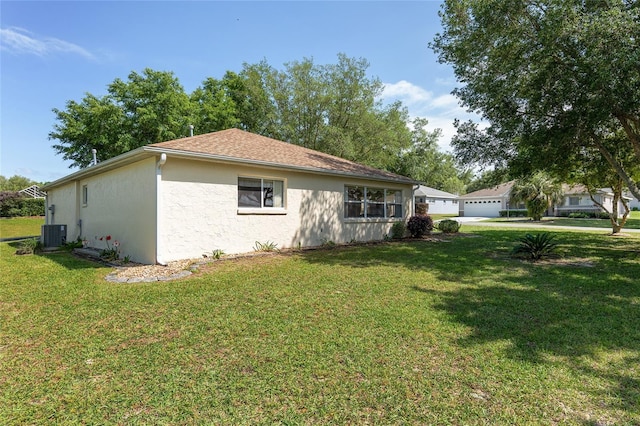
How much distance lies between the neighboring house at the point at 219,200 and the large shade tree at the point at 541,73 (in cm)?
459

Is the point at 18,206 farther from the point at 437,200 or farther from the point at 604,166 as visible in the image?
the point at 437,200

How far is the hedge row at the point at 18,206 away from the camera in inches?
1091

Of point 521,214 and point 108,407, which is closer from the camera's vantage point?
point 108,407

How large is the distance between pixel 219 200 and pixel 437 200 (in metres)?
37.6

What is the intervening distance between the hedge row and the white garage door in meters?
47.9

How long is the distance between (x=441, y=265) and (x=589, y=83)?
563cm

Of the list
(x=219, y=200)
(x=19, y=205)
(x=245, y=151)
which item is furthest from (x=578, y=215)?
(x=19, y=205)

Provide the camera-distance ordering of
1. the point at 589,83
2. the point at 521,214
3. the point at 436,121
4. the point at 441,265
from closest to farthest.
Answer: the point at 589,83 → the point at 441,265 → the point at 521,214 → the point at 436,121

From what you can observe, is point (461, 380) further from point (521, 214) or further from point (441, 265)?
point (521, 214)

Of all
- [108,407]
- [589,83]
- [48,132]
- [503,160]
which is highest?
[48,132]

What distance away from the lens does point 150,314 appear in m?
4.59

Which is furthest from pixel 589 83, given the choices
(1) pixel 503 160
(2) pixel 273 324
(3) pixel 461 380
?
(2) pixel 273 324

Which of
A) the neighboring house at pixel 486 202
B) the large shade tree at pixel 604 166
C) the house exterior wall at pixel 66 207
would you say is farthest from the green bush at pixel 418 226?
the neighboring house at pixel 486 202

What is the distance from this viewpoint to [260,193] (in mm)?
10188
